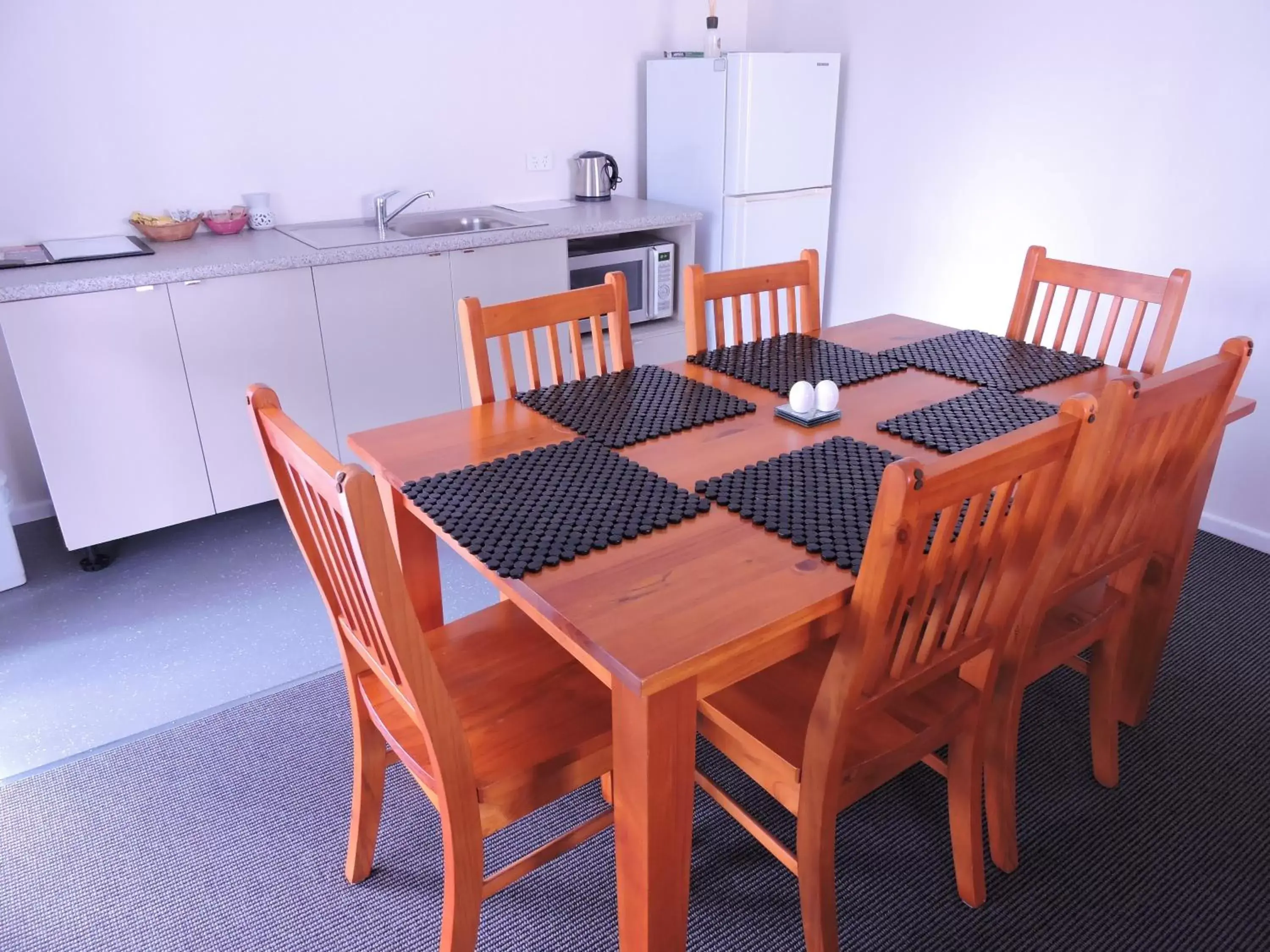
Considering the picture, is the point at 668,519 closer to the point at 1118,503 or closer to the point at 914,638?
the point at 914,638

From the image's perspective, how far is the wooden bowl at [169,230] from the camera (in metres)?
2.74

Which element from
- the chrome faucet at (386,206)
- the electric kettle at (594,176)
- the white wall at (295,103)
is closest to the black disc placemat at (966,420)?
the chrome faucet at (386,206)

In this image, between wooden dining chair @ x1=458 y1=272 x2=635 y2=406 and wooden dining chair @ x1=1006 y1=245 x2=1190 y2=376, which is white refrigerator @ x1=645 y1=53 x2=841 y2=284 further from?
wooden dining chair @ x1=458 y1=272 x2=635 y2=406

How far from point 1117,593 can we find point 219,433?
245cm

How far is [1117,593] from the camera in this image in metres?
1.74

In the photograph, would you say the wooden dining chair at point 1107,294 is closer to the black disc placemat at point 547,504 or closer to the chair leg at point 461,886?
the black disc placemat at point 547,504

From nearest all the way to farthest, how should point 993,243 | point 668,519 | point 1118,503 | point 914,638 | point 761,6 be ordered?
point 914,638 → point 668,519 → point 1118,503 → point 993,243 → point 761,6

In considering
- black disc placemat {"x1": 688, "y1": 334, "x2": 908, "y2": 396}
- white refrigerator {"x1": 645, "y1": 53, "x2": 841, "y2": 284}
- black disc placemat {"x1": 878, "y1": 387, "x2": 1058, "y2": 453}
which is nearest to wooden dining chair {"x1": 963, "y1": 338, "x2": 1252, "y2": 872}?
black disc placemat {"x1": 878, "y1": 387, "x2": 1058, "y2": 453}

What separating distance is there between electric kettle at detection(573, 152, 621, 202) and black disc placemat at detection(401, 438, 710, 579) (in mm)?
2308

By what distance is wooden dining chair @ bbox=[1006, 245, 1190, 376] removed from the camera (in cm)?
206

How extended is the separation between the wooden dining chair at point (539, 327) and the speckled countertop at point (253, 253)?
3.18ft

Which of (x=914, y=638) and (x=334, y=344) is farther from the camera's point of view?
(x=334, y=344)

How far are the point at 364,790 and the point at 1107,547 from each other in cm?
139

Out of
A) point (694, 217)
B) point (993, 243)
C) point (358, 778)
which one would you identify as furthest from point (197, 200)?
point (993, 243)
